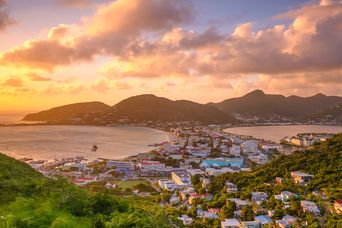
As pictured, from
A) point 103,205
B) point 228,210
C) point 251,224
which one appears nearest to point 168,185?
point 228,210

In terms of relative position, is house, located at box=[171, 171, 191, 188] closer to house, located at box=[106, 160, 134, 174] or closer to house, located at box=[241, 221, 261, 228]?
house, located at box=[106, 160, 134, 174]

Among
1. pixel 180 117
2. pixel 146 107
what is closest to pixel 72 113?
pixel 146 107

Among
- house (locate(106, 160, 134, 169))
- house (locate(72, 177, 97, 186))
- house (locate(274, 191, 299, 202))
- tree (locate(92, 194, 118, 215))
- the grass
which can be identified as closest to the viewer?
tree (locate(92, 194, 118, 215))

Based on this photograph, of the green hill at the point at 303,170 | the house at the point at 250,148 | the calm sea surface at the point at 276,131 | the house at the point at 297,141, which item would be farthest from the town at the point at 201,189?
the calm sea surface at the point at 276,131

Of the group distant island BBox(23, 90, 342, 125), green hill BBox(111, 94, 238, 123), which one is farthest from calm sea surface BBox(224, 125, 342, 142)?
green hill BBox(111, 94, 238, 123)

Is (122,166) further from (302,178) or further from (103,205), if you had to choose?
(103,205)

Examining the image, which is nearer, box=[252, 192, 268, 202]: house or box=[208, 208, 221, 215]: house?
box=[208, 208, 221, 215]: house
